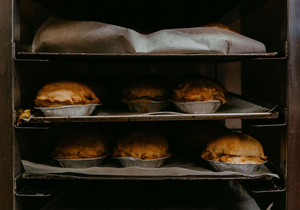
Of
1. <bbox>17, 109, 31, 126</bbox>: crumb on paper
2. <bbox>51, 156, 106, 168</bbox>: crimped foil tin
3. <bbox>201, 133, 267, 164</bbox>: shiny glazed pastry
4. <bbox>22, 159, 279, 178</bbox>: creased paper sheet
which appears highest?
<bbox>17, 109, 31, 126</bbox>: crumb on paper

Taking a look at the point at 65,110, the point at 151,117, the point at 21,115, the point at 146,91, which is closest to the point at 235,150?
the point at 151,117

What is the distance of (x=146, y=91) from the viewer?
182 cm

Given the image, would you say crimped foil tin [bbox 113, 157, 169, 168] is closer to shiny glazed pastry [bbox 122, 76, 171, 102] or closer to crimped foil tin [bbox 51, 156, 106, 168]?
crimped foil tin [bbox 51, 156, 106, 168]

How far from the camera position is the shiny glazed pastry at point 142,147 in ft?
5.37

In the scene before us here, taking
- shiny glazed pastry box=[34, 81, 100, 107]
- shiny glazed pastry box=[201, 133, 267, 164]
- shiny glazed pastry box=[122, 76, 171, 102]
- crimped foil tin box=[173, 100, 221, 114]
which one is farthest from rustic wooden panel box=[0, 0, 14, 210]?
shiny glazed pastry box=[201, 133, 267, 164]

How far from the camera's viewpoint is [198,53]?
5.07ft

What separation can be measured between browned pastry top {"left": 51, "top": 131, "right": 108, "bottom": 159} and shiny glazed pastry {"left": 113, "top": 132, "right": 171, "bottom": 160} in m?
0.11

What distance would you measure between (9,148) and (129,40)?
0.89 m

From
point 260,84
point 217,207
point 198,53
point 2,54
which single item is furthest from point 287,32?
point 2,54

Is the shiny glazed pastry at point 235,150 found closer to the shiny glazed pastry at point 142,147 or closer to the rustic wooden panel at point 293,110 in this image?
the rustic wooden panel at point 293,110

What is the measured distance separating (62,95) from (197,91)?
81 centimetres

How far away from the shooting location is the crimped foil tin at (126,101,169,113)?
5.83 ft

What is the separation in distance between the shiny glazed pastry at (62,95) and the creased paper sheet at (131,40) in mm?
Result: 214

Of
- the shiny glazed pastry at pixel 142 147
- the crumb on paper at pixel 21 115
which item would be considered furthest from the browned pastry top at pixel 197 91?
the crumb on paper at pixel 21 115
